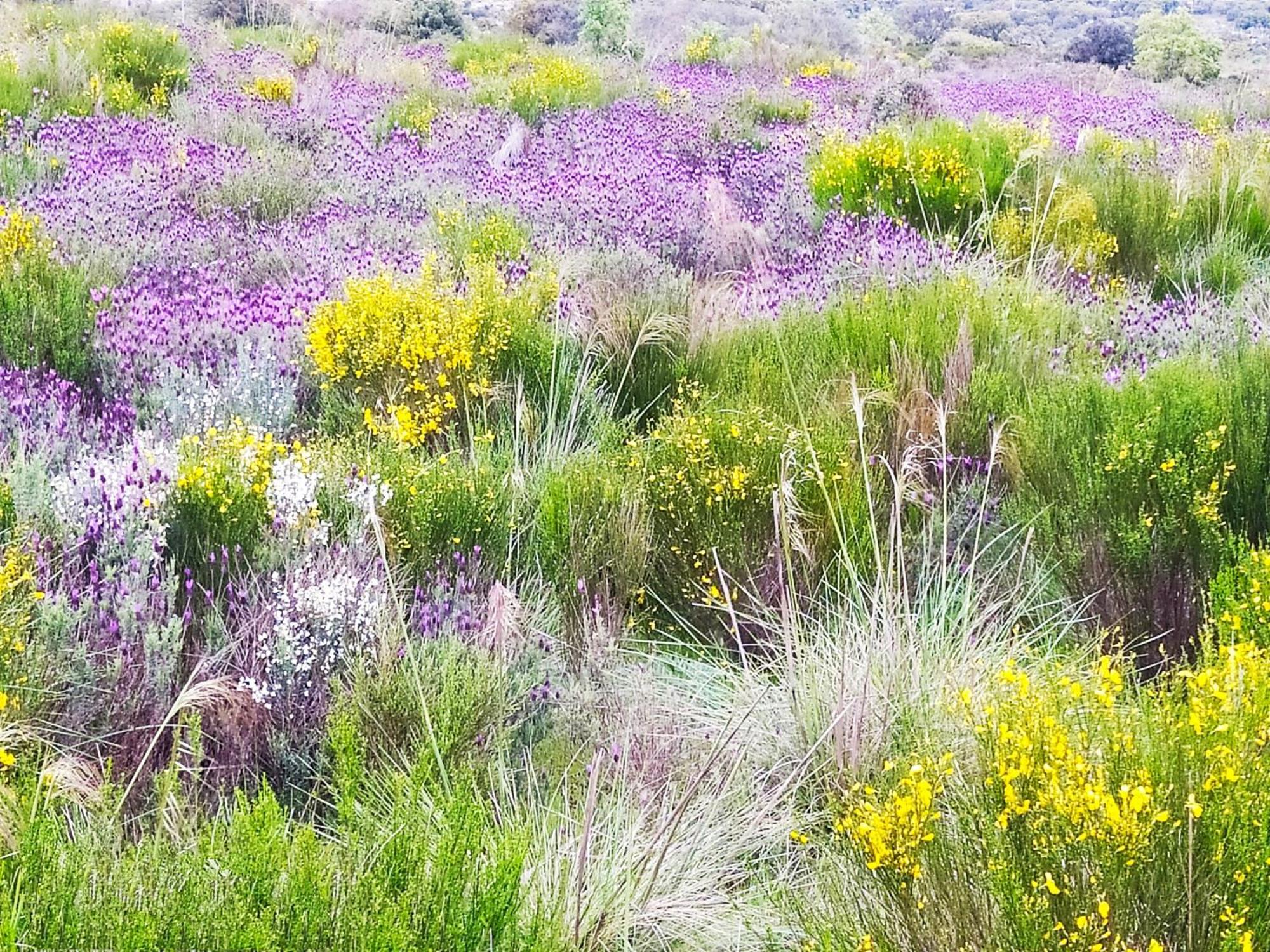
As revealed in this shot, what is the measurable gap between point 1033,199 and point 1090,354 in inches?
106

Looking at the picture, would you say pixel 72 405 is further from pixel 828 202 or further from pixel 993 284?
pixel 828 202

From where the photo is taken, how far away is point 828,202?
614cm

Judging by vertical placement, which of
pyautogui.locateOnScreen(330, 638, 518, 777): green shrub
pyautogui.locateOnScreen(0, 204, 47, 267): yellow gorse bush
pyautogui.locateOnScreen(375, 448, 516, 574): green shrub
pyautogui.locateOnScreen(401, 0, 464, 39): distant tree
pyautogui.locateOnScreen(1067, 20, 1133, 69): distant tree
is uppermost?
pyautogui.locateOnScreen(1067, 20, 1133, 69): distant tree

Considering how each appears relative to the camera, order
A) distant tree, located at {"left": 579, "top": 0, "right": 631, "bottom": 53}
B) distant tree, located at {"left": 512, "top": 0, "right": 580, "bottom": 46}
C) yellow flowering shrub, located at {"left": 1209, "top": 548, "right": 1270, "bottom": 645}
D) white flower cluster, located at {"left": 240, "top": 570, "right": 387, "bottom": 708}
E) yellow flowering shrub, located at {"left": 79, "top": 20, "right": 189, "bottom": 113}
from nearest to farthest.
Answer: yellow flowering shrub, located at {"left": 1209, "top": 548, "right": 1270, "bottom": 645} → white flower cluster, located at {"left": 240, "top": 570, "right": 387, "bottom": 708} → yellow flowering shrub, located at {"left": 79, "top": 20, "right": 189, "bottom": 113} → distant tree, located at {"left": 579, "top": 0, "right": 631, "bottom": 53} → distant tree, located at {"left": 512, "top": 0, "right": 580, "bottom": 46}

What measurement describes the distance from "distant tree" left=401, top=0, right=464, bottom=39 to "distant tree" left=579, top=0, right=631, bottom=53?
2.42 meters

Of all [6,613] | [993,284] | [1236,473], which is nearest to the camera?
[6,613]

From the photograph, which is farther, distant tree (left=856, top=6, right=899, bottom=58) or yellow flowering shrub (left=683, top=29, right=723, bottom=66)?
distant tree (left=856, top=6, right=899, bottom=58)

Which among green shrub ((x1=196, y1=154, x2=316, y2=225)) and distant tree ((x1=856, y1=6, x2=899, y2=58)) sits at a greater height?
distant tree ((x1=856, y1=6, x2=899, y2=58))

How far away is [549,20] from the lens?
73.8ft

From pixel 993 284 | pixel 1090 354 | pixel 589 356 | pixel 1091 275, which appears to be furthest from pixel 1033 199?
pixel 589 356

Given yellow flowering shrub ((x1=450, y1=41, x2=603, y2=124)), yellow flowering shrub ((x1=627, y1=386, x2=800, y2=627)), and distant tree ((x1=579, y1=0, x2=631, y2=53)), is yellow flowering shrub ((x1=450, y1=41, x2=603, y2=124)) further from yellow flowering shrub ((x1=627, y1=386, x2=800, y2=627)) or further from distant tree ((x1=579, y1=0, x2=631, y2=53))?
yellow flowering shrub ((x1=627, y1=386, x2=800, y2=627))

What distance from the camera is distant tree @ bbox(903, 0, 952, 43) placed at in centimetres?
3681

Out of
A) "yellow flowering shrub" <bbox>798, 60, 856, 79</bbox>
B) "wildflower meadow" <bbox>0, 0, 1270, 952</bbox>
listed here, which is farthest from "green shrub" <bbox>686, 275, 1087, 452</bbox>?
"yellow flowering shrub" <bbox>798, 60, 856, 79</bbox>

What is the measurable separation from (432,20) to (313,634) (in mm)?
19275
